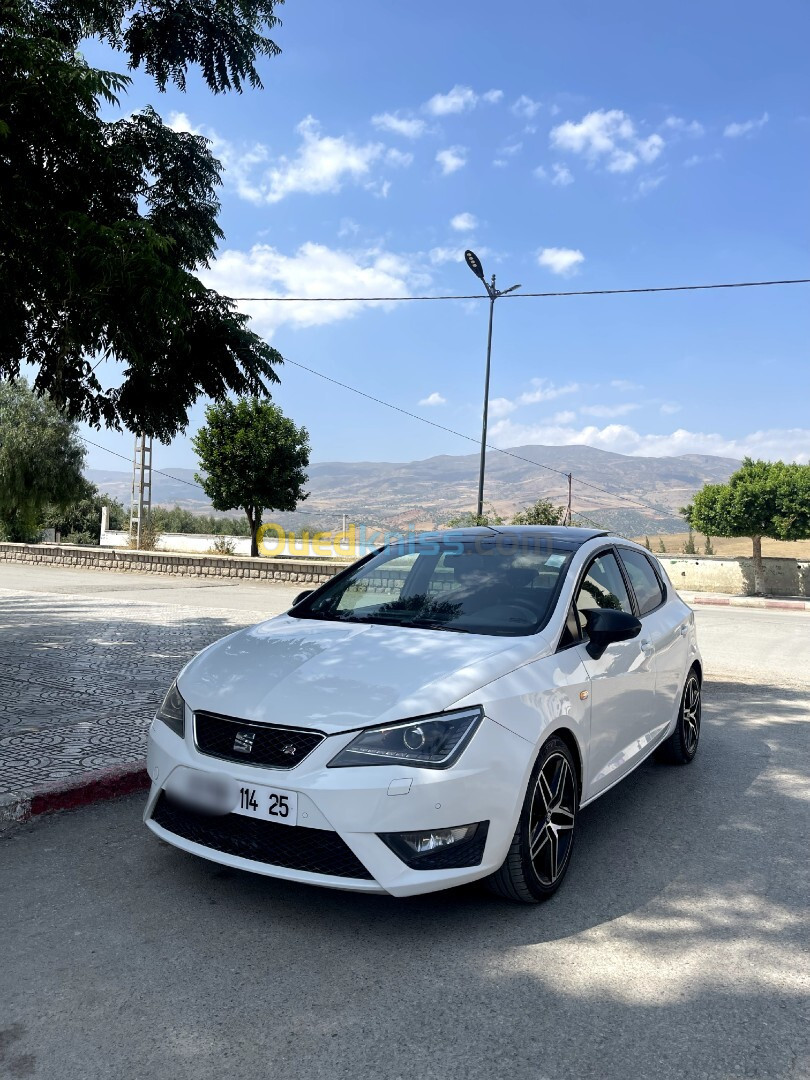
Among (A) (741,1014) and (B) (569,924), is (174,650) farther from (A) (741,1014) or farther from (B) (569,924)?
(A) (741,1014)

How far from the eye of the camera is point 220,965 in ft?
9.54

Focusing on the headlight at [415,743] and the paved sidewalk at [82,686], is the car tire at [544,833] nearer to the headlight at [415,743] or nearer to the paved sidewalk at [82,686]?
the headlight at [415,743]

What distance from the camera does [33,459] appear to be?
1281 inches

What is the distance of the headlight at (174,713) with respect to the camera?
3521 mm

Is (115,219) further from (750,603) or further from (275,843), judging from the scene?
(750,603)

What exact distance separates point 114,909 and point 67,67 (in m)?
5.22

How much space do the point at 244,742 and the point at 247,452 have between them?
30.9m

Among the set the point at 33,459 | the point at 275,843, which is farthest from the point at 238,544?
the point at 275,843

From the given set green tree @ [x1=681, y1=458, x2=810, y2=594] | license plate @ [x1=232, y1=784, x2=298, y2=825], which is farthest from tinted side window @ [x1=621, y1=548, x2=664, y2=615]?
green tree @ [x1=681, y1=458, x2=810, y2=594]

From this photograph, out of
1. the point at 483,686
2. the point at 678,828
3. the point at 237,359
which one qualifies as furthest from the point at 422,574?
the point at 237,359

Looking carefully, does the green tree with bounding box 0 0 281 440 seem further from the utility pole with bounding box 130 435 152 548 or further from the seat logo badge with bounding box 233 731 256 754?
the utility pole with bounding box 130 435 152 548

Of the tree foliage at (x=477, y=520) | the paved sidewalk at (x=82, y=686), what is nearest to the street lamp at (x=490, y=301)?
the tree foliage at (x=477, y=520)

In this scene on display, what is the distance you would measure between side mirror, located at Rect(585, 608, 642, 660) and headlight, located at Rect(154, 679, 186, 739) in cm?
190

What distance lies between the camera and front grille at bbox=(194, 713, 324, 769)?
122 inches
